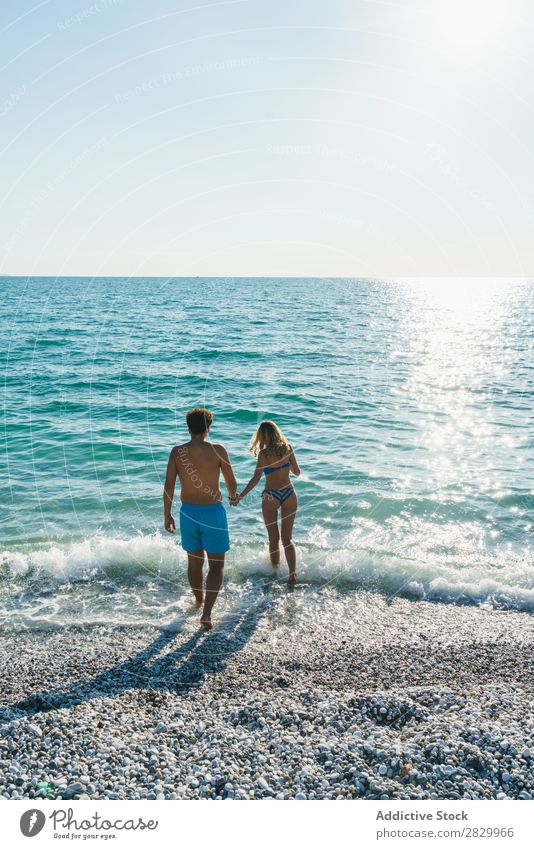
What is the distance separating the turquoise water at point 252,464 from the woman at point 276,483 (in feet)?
2.07

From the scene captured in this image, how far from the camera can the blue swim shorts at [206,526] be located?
7297 mm

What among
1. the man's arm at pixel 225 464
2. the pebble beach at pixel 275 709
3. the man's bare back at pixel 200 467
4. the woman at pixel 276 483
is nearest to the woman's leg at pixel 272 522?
the woman at pixel 276 483

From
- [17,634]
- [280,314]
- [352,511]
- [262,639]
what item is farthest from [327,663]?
[280,314]

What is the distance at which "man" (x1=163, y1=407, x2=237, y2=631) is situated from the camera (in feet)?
23.6

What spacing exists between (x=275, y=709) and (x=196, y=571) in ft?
9.23

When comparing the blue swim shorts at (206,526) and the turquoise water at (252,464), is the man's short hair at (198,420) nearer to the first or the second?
the blue swim shorts at (206,526)

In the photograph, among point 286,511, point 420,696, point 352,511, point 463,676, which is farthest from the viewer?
point 352,511

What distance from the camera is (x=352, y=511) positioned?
12.0 meters

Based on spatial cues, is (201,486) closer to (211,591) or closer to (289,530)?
(211,591)

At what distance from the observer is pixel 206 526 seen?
7.34 m

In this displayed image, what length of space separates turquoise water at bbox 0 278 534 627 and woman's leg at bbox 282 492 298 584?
37 centimetres
